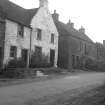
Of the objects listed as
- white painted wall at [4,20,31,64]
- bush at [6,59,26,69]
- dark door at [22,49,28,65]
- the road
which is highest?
white painted wall at [4,20,31,64]

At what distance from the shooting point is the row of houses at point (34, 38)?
22.1 meters

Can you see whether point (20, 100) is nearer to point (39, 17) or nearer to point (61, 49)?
point (39, 17)

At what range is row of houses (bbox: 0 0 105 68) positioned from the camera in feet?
72.4

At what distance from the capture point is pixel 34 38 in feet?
86.8

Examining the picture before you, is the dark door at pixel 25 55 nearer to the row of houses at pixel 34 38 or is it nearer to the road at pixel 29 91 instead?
the row of houses at pixel 34 38

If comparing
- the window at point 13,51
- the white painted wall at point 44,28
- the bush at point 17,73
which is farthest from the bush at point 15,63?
the white painted wall at point 44,28

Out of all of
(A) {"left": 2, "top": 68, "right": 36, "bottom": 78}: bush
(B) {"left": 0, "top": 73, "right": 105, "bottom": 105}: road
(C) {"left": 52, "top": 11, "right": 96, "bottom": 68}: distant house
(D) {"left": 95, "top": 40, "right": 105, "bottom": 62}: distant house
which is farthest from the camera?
(D) {"left": 95, "top": 40, "right": 105, "bottom": 62}: distant house

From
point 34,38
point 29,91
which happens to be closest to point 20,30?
point 34,38

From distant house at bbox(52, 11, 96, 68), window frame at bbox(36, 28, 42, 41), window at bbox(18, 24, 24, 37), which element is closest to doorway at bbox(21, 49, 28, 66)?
window at bbox(18, 24, 24, 37)

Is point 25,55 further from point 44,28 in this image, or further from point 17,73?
point 17,73

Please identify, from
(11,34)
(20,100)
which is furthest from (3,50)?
(20,100)

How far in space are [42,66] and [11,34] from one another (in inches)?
258

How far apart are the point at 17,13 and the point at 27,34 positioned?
3.42m

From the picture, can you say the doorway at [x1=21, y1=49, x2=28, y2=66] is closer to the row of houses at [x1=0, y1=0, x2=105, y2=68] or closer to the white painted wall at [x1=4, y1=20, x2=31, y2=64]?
the row of houses at [x1=0, y1=0, x2=105, y2=68]
